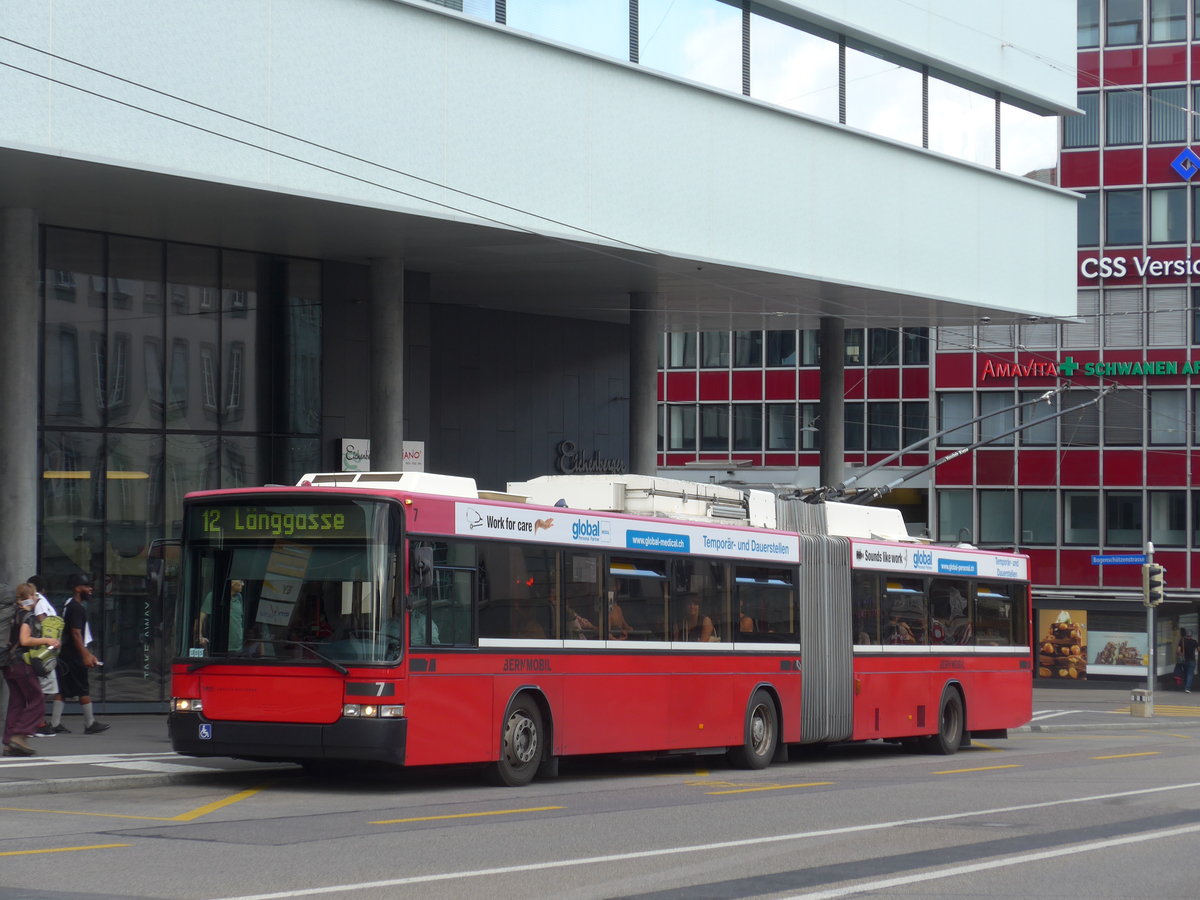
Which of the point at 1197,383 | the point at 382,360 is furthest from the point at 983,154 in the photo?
the point at 1197,383

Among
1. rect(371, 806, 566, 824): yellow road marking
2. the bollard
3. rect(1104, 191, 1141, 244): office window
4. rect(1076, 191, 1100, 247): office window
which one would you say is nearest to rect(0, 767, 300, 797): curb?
rect(371, 806, 566, 824): yellow road marking

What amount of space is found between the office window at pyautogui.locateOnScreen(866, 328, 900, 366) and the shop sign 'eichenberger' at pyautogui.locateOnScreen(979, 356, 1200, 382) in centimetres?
383

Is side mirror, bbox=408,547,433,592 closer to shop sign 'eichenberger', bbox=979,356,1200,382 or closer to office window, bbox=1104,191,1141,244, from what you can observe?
shop sign 'eichenberger', bbox=979,356,1200,382

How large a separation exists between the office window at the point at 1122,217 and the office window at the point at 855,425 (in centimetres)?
1054

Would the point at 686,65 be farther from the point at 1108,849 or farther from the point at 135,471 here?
the point at 1108,849

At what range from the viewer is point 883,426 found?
61719 millimetres

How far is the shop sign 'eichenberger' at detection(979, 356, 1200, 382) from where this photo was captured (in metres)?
56.2

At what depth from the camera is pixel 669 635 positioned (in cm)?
1816

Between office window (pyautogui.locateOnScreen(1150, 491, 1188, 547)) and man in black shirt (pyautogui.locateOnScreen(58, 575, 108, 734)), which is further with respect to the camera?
office window (pyautogui.locateOnScreen(1150, 491, 1188, 547))

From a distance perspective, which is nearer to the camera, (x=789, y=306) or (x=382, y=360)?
(x=382, y=360)

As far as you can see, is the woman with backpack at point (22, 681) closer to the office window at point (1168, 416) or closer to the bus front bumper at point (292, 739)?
the bus front bumper at point (292, 739)

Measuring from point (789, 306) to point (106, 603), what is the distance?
14.0m

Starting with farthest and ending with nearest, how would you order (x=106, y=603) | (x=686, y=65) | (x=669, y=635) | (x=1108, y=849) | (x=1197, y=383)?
(x=1197, y=383)
(x=686, y=65)
(x=106, y=603)
(x=669, y=635)
(x=1108, y=849)

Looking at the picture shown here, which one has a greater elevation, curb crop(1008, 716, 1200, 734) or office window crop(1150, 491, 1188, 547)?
office window crop(1150, 491, 1188, 547)
